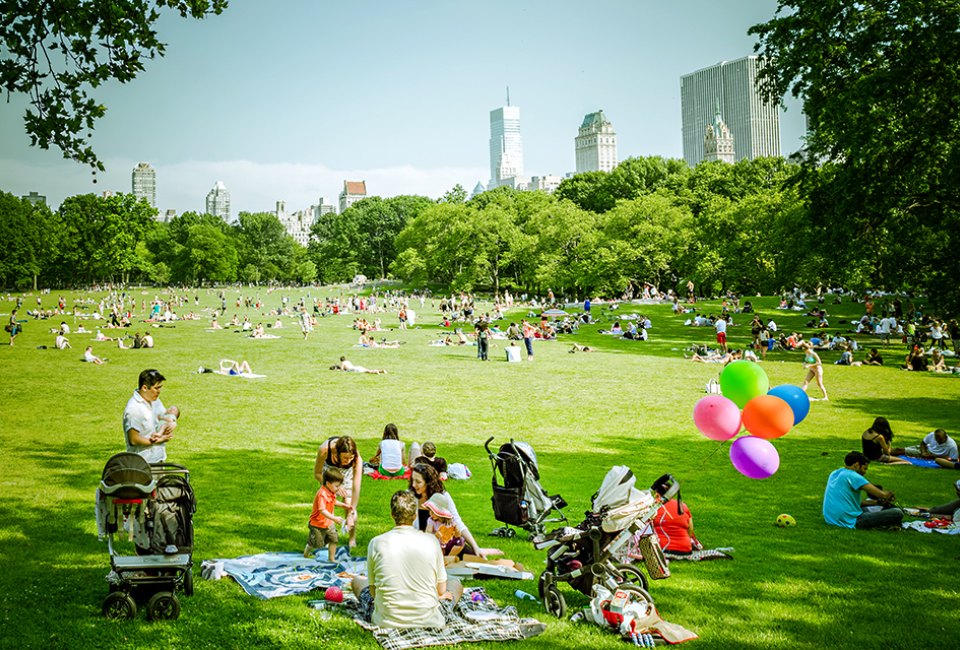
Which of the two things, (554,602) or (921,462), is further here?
(921,462)

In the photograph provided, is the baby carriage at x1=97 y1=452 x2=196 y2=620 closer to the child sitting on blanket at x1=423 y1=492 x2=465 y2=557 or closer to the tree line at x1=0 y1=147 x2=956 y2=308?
the child sitting on blanket at x1=423 y1=492 x2=465 y2=557

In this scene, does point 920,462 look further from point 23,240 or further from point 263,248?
point 263,248

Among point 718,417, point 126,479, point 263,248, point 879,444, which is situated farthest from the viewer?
point 263,248

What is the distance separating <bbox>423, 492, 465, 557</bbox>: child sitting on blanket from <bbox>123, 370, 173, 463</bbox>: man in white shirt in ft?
9.88

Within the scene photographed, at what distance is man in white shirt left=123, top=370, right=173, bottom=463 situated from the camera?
7.71m

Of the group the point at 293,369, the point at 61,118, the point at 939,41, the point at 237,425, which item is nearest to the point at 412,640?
the point at 61,118

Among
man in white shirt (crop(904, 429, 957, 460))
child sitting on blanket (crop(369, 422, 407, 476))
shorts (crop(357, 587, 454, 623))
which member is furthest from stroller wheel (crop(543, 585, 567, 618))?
man in white shirt (crop(904, 429, 957, 460))

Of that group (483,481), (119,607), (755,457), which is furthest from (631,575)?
(483,481)

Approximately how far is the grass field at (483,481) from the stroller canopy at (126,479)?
1.05 meters

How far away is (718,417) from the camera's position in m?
10.4

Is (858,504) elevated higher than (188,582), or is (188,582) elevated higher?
(188,582)

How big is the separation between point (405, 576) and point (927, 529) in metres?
6.89

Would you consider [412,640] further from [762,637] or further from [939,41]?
[939,41]

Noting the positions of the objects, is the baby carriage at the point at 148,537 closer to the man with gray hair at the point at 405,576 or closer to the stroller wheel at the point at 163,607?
the stroller wheel at the point at 163,607
